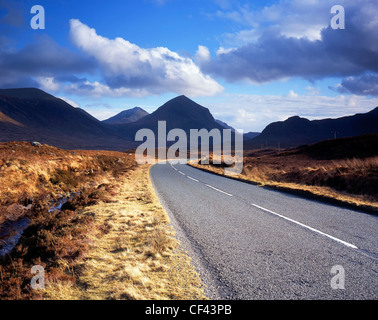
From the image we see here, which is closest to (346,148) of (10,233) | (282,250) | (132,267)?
(282,250)

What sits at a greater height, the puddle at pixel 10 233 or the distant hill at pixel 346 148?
the distant hill at pixel 346 148

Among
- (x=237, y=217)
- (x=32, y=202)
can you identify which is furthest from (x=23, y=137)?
(x=237, y=217)

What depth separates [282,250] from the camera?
16.0ft

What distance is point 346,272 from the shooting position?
3932 millimetres

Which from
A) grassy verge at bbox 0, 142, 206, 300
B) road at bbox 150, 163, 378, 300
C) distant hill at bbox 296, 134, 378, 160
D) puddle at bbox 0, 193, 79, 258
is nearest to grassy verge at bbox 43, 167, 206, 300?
grassy verge at bbox 0, 142, 206, 300

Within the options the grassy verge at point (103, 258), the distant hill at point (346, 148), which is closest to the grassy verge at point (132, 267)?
the grassy verge at point (103, 258)

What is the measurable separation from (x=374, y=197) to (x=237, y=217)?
7783 mm

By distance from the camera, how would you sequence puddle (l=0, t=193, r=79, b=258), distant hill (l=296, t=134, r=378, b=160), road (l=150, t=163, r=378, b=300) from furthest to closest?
1. distant hill (l=296, t=134, r=378, b=160)
2. puddle (l=0, t=193, r=79, b=258)
3. road (l=150, t=163, r=378, b=300)

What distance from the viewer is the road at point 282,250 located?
349cm

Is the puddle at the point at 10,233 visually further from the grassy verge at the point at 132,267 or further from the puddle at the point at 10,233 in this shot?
the grassy verge at the point at 132,267

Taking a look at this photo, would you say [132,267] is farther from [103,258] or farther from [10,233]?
[10,233]

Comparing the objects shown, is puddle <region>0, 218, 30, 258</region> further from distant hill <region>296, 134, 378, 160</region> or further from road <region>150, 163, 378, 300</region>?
distant hill <region>296, 134, 378, 160</region>

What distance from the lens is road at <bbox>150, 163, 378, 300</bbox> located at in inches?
137

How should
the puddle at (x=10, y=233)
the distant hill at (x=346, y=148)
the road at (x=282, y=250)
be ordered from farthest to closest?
the distant hill at (x=346, y=148) → the puddle at (x=10, y=233) → the road at (x=282, y=250)
